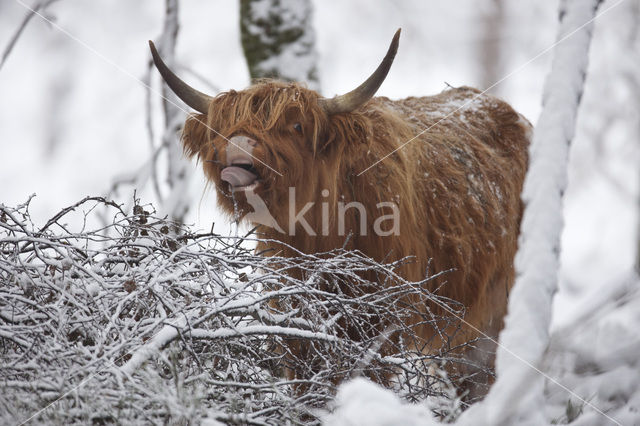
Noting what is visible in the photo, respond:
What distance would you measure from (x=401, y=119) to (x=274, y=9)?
1.94 m

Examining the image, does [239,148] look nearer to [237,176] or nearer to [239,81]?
[237,176]

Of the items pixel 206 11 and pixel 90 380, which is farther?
pixel 206 11

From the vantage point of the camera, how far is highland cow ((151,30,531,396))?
3664mm

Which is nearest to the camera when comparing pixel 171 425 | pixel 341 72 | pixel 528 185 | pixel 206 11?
pixel 528 185

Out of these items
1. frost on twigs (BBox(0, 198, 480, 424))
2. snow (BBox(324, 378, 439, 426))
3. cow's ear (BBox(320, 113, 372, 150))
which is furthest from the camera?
cow's ear (BBox(320, 113, 372, 150))

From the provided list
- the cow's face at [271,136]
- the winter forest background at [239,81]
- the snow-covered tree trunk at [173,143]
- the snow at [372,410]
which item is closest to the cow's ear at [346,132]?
the cow's face at [271,136]

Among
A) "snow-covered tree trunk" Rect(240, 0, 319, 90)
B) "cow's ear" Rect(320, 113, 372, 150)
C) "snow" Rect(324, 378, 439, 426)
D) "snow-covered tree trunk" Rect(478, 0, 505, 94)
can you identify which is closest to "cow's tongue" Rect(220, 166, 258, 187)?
"cow's ear" Rect(320, 113, 372, 150)

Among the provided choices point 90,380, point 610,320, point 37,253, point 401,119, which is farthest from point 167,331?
point 401,119

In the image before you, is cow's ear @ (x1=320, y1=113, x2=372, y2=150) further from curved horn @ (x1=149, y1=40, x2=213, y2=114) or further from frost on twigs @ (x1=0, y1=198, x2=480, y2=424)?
frost on twigs @ (x1=0, y1=198, x2=480, y2=424)

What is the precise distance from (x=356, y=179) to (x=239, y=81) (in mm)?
8623

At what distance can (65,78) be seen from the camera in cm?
1291

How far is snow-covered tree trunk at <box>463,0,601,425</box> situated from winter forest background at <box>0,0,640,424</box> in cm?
400

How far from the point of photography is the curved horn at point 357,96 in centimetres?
356

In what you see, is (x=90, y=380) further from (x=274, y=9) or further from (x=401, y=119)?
(x=274, y=9)
